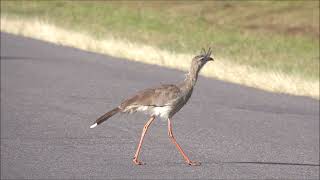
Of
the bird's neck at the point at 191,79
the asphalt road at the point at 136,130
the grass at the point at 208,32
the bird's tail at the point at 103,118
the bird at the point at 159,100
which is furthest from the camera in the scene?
the grass at the point at 208,32

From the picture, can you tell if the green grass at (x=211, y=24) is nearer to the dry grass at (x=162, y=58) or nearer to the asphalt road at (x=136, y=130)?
the dry grass at (x=162, y=58)

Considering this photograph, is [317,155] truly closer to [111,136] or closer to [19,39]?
[111,136]

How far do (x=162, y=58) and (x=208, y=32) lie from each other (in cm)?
1635

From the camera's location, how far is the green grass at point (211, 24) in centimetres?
3206

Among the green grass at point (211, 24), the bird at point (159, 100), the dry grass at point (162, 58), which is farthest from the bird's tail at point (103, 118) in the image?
the green grass at point (211, 24)

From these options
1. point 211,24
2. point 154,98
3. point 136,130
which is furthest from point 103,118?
point 211,24

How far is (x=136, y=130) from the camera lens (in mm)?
13805

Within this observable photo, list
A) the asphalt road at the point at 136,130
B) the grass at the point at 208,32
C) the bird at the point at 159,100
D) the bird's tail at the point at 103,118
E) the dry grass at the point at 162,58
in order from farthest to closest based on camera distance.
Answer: the grass at the point at 208,32 < the dry grass at the point at 162,58 < the asphalt road at the point at 136,130 < the bird at the point at 159,100 < the bird's tail at the point at 103,118

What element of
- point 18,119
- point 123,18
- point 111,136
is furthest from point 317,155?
point 123,18

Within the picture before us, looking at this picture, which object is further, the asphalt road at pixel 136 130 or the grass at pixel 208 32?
the grass at pixel 208 32

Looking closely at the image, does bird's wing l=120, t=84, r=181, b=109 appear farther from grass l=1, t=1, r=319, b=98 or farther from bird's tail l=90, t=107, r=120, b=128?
grass l=1, t=1, r=319, b=98

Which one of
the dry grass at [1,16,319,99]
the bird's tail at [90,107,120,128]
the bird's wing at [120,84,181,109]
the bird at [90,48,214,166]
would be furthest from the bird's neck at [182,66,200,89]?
the dry grass at [1,16,319,99]

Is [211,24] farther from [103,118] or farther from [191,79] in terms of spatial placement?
[103,118]

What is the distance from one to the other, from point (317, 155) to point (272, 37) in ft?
87.7
